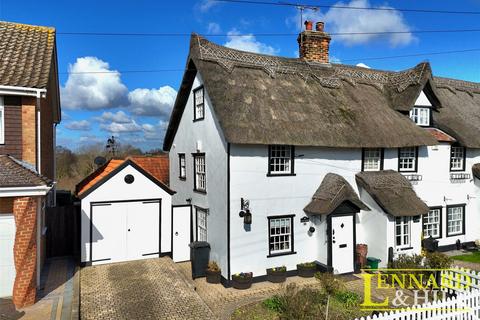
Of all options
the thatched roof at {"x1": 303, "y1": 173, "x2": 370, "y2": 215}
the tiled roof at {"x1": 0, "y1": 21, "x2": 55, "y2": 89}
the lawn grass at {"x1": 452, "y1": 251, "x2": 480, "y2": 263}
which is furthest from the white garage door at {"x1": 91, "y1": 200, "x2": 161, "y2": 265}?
the lawn grass at {"x1": 452, "y1": 251, "x2": 480, "y2": 263}

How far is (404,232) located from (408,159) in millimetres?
3855

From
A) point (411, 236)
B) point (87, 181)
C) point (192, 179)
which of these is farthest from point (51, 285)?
point (411, 236)

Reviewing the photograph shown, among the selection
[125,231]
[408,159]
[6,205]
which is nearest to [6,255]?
[6,205]

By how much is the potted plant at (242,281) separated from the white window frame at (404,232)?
6.50 m

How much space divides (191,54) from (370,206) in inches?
399

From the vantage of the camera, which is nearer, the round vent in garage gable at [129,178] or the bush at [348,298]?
the bush at [348,298]

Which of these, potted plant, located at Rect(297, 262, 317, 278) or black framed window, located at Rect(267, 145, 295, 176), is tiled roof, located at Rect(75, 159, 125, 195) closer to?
black framed window, located at Rect(267, 145, 295, 176)

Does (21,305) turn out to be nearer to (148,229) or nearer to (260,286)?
(148,229)

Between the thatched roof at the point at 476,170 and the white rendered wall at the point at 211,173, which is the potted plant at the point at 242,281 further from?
the thatched roof at the point at 476,170

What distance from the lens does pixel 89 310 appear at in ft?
31.5

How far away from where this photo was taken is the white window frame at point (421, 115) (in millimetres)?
17344

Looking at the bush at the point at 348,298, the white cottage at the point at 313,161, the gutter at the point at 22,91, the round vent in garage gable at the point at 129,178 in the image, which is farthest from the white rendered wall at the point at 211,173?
the gutter at the point at 22,91

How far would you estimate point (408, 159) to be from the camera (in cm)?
1630

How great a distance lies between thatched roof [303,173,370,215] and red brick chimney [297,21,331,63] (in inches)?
287
